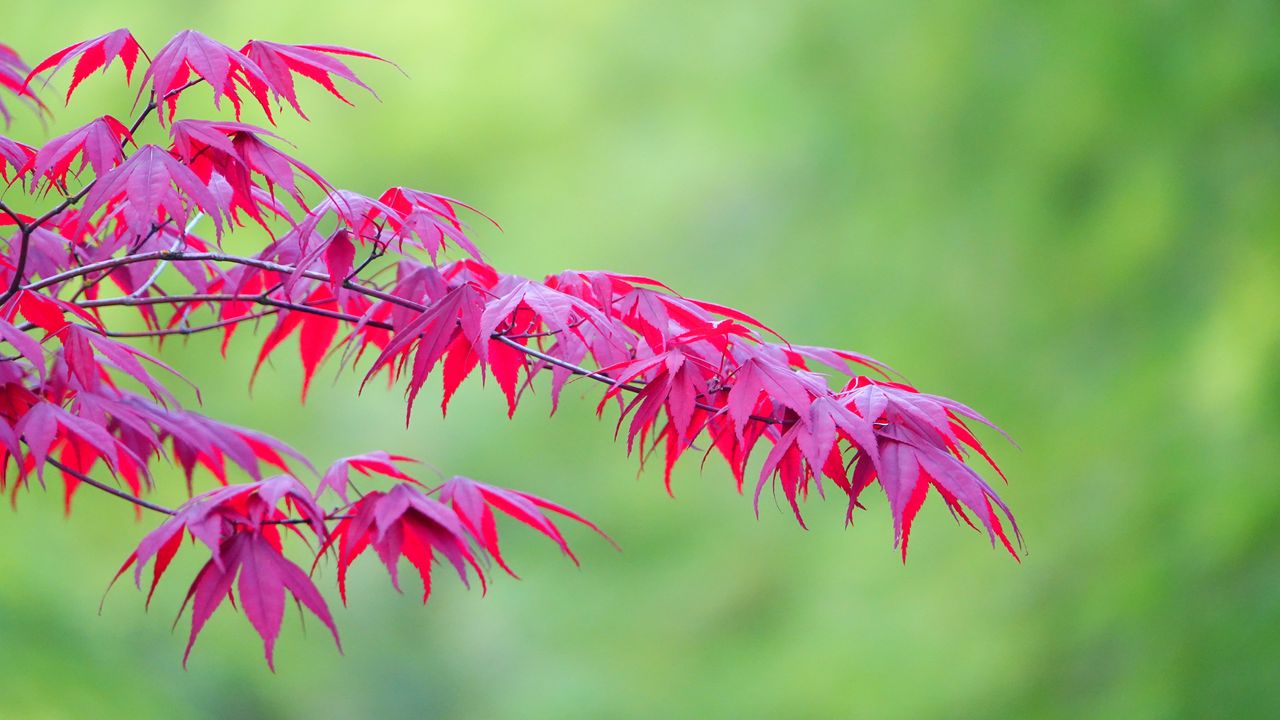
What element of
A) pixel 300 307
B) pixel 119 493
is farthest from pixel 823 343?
pixel 119 493

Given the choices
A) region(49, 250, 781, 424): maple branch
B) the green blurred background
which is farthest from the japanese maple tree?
the green blurred background

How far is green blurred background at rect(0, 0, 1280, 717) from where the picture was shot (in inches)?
108

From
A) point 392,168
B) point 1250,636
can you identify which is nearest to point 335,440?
point 392,168

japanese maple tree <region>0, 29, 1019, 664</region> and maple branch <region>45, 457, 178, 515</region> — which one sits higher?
japanese maple tree <region>0, 29, 1019, 664</region>

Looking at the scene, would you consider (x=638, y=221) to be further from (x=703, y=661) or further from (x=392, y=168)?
(x=703, y=661)

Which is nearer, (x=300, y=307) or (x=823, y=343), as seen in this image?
(x=300, y=307)

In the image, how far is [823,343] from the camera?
339 cm

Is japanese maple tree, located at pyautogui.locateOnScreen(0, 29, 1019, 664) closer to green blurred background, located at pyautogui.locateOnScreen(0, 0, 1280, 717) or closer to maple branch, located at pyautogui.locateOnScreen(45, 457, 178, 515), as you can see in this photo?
maple branch, located at pyautogui.locateOnScreen(45, 457, 178, 515)

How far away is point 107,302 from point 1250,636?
242cm

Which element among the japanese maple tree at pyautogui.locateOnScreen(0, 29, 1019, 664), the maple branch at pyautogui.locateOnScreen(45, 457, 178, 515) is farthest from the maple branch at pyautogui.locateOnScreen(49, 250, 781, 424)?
the maple branch at pyautogui.locateOnScreen(45, 457, 178, 515)

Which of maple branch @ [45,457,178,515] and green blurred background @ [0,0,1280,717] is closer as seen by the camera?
maple branch @ [45,457,178,515]

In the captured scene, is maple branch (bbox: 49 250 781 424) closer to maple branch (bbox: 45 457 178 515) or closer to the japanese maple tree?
the japanese maple tree

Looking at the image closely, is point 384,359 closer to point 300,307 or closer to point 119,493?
point 300,307

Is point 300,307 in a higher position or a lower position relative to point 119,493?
higher
